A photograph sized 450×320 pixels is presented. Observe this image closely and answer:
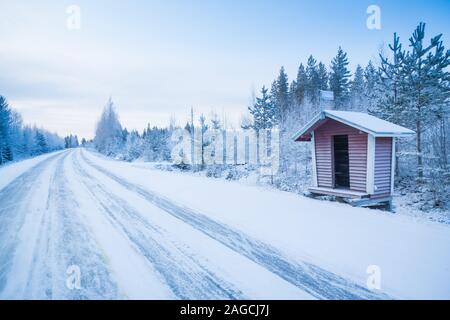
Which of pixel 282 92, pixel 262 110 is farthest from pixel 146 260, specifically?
pixel 282 92

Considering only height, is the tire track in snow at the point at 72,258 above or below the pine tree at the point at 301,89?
below

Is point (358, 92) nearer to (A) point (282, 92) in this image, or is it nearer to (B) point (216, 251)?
(A) point (282, 92)

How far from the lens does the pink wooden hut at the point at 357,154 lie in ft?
30.8

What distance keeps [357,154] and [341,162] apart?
1.87 meters

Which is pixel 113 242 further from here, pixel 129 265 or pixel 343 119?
pixel 343 119

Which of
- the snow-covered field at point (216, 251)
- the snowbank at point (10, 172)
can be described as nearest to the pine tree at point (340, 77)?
the snow-covered field at point (216, 251)

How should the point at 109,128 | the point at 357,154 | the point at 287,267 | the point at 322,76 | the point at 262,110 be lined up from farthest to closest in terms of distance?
1. the point at 109,128
2. the point at 322,76
3. the point at 262,110
4. the point at 357,154
5. the point at 287,267

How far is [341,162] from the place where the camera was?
1182cm

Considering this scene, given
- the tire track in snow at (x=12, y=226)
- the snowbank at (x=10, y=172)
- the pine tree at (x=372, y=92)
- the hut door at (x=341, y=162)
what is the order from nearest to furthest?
1. the tire track in snow at (x=12, y=226)
2. the hut door at (x=341, y=162)
3. the snowbank at (x=10, y=172)
4. the pine tree at (x=372, y=92)

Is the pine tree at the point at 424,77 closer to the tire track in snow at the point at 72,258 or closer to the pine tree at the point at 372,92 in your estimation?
the pine tree at the point at 372,92

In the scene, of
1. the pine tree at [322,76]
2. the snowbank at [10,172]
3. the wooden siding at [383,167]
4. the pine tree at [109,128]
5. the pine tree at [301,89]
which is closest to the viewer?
the wooden siding at [383,167]

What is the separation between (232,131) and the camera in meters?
35.9

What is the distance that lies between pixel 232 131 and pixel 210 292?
3297cm
